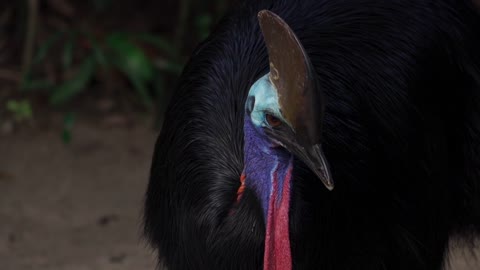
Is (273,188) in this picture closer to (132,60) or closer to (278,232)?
(278,232)

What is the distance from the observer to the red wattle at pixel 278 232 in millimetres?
2463

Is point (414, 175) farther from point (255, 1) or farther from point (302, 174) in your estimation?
point (255, 1)

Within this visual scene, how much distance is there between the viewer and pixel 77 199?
181 inches

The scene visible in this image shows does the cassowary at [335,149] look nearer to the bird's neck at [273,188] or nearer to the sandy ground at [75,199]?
the bird's neck at [273,188]

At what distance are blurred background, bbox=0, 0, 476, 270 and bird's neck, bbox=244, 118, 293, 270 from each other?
1540 millimetres

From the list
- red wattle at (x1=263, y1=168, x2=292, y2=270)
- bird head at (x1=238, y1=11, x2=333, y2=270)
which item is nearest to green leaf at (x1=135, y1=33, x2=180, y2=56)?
bird head at (x1=238, y1=11, x2=333, y2=270)

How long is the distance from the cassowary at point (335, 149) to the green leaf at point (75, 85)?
1.96 m

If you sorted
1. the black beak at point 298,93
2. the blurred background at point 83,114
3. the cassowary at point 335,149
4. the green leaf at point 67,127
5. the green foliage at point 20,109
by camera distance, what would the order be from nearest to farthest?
the black beak at point 298,93
the cassowary at point 335,149
the blurred background at point 83,114
the green leaf at point 67,127
the green foliage at point 20,109

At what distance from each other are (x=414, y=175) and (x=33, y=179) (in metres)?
2.24

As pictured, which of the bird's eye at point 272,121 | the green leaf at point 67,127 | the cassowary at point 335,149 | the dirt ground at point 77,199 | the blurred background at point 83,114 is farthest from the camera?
the green leaf at point 67,127

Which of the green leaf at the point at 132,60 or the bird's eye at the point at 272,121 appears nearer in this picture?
the bird's eye at the point at 272,121

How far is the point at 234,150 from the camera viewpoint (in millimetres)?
2768

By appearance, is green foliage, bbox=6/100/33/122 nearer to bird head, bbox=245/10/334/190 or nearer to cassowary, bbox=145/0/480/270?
cassowary, bbox=145/0/480/270

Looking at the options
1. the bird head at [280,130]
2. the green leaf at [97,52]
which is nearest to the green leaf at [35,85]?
the green leaf at [97,52]
